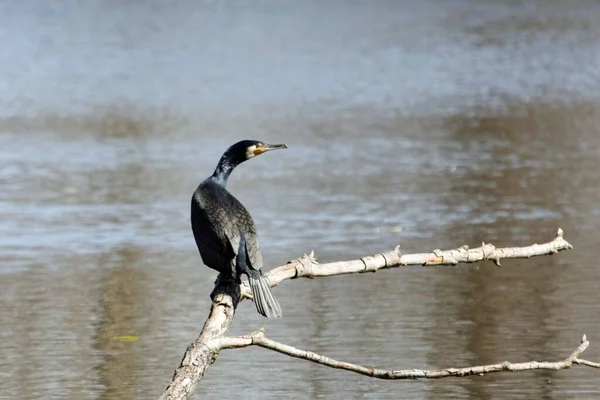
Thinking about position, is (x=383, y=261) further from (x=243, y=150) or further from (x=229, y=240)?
(x=243, y=150)

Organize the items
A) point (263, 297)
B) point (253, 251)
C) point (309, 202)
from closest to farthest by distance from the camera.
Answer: point (263, 297)
point (253, 251)
point (309, 202)

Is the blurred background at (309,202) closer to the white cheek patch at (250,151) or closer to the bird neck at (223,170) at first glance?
the bird neck at (223,170)

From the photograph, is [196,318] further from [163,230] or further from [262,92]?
[262,92]

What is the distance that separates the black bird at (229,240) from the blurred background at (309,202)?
0.93 meters

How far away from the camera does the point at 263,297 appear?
5.21m

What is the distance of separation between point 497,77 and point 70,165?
8.68 meters

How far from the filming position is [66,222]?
10344 mm

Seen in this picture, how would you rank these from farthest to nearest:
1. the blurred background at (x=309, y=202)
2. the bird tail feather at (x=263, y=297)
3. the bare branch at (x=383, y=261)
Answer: the blurred background at (x=309, y=202)
the bare branch at (x=383, y=261)
the bird tail feather at (x=263, y=297)

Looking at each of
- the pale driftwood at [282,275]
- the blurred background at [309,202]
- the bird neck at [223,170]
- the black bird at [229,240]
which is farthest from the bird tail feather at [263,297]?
the blurred background at [309,202]

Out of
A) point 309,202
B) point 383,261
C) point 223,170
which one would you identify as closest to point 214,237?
point 223,170

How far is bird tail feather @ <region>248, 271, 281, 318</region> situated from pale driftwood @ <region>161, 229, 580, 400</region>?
0.36ft

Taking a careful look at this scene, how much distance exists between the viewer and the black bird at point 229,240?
17.2 ft

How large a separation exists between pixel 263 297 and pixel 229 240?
31cm

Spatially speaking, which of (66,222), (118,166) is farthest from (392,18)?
(66,222)
